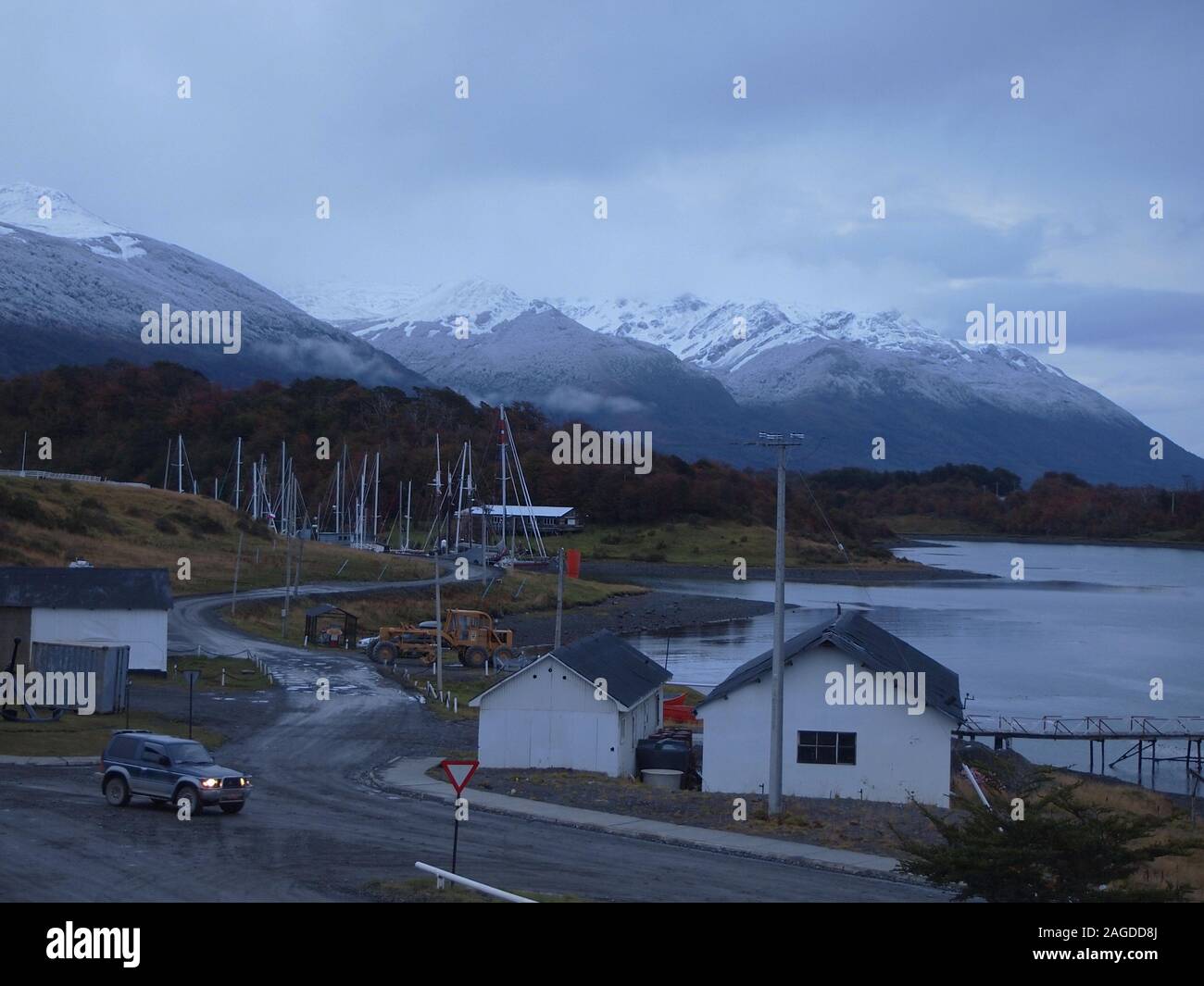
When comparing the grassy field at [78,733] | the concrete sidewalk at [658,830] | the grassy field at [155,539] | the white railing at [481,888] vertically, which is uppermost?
the grassy field at [155,539]

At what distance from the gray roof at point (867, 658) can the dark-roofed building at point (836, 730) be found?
0.17 ft

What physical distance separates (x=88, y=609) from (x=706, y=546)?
103080mm

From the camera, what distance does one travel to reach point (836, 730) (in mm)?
29453

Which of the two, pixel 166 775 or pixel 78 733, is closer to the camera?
pixel 166 775

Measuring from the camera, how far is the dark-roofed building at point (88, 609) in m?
40.7

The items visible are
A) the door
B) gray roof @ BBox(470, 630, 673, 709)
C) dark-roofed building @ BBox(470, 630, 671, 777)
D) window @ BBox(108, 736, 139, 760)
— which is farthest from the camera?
gray roof @ BBox(470, 630, 673, 709)

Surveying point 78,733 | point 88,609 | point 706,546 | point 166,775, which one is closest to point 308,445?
point 706,546

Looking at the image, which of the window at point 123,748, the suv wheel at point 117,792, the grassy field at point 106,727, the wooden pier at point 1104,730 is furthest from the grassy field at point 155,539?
the suv wheel at point 117,792

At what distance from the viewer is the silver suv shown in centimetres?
2208

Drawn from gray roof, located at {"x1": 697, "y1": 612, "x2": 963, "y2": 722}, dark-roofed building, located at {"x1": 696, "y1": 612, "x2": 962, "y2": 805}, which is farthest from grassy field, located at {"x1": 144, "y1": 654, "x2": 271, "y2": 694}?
dark-roofed building, located at {"x1": 696, "y1": 612, "x2": 962, "y2": 805}

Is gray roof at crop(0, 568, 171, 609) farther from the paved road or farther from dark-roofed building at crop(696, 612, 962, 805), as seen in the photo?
dark-roofed building at crop(696, 612, 962, 805)

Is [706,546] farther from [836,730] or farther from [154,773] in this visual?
[154,773]

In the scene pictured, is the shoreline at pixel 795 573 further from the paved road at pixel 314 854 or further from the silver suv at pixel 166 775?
the silver suv at pixel 166 775

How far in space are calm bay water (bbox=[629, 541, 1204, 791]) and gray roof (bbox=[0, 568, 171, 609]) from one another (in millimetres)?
24403
